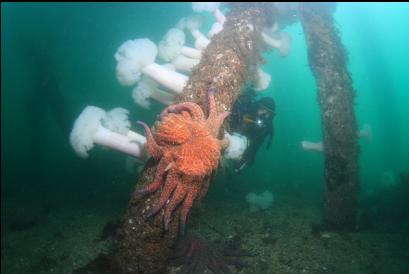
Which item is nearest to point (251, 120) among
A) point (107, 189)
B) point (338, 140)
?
point (338, 140)

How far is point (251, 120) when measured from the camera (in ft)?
22.2

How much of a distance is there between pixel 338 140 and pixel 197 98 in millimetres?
3494

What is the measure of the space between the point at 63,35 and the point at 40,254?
26.0 meters

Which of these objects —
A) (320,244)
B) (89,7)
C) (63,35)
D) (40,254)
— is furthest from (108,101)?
(320,244)

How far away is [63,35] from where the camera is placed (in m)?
27.5

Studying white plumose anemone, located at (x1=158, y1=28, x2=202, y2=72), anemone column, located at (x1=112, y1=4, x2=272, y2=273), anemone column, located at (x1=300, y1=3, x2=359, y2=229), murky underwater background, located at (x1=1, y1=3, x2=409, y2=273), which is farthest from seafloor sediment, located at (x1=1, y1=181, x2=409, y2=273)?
white plumose anemone, located at (x1=158, y1=28, x2=202, y2=72)

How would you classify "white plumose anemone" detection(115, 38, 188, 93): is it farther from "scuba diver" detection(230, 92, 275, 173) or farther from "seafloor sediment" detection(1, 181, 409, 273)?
"seafloor sediment" detection(1, 181, 409, 273)

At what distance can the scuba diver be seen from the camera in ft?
21.8

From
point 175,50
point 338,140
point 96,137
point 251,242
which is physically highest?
point 175,50

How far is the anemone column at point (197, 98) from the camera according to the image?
3867 millimetres

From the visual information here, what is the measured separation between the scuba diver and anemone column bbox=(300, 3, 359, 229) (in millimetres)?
1221

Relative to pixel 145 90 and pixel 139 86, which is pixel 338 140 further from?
pixel 139 86

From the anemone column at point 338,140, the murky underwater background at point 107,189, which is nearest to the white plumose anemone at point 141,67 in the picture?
the murky underwater background at point 107,189

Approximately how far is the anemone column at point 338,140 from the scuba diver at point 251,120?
1.22 meters
